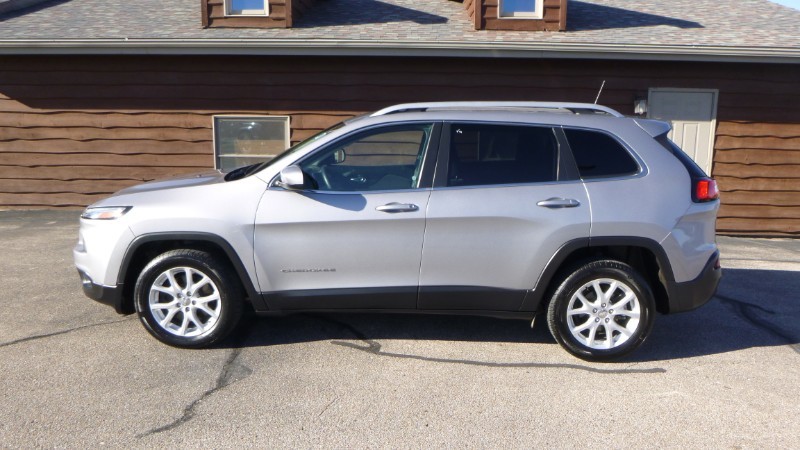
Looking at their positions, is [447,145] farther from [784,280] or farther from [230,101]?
[230,101]

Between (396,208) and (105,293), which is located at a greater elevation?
(396,208)

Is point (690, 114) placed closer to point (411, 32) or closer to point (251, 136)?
point (411, 32)

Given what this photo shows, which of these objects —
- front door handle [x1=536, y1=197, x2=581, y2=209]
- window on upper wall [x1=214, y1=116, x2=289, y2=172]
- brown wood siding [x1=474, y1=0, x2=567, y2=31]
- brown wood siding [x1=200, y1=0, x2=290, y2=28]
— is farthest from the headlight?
brown wood siding [x1=474, y1=0, x2=567, y2=31]

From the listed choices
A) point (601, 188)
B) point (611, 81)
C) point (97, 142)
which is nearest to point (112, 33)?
point (97, 142)

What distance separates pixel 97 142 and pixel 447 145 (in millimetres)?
7776

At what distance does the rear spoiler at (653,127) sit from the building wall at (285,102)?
5.36 m

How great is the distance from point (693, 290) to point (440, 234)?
6.08ft

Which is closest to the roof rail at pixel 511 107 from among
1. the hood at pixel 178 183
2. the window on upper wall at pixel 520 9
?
the hood at pixel 178 183

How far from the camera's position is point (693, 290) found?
5078 millimetres

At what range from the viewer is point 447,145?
509 centimetres

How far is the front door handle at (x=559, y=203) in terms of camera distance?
495 cm

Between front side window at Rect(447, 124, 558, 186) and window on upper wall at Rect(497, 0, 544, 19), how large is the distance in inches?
236

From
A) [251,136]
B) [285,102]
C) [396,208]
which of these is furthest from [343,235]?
[251,136]

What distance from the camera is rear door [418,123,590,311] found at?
4.95 metres
